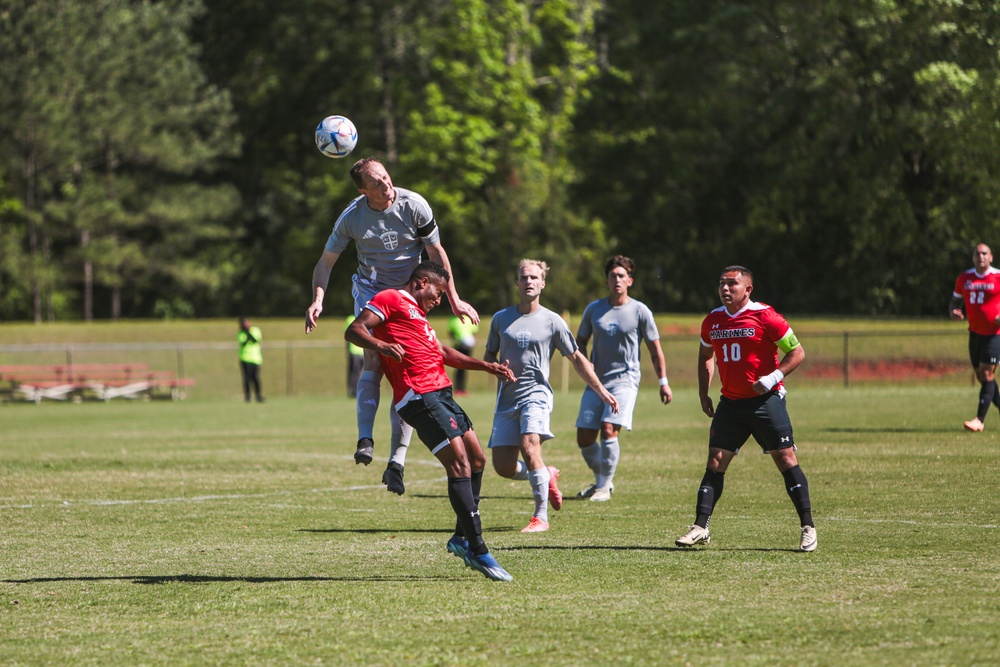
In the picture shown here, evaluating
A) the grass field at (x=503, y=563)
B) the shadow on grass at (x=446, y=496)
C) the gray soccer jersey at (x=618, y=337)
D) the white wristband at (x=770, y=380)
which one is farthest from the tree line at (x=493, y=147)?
the white wristband at (x=770, y=380)

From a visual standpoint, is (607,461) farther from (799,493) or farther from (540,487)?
(799,493)

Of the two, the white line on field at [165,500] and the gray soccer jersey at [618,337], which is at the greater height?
the gray soccer jersey at [618,337]

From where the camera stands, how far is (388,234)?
9.59m

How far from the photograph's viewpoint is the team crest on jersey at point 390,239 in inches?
377

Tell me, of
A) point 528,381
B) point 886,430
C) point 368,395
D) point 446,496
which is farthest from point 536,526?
point 886,430

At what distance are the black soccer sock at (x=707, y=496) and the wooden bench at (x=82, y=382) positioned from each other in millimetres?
30451

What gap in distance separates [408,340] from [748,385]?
244 centimetres

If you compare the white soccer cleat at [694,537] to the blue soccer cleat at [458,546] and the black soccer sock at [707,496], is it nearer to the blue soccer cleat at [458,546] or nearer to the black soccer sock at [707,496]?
the black soccer sock at [707,496]

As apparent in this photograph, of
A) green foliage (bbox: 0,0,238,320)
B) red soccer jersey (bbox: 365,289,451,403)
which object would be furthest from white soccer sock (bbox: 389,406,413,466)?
green foliage (bbox: 0,0,238,320)

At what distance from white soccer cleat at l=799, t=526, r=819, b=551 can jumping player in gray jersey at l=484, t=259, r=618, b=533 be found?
2092 millimetres

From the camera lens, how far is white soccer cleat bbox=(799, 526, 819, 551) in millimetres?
8844

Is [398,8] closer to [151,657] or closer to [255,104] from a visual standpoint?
[255,104]

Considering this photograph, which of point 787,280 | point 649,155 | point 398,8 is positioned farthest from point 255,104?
point 787,280

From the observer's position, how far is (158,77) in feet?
170
